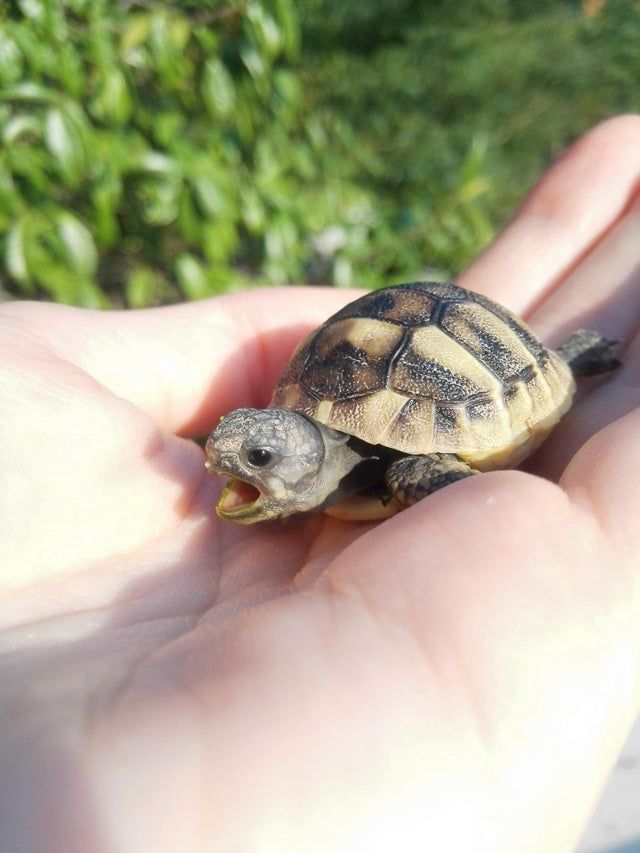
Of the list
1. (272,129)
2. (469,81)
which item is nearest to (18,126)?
(272,129)

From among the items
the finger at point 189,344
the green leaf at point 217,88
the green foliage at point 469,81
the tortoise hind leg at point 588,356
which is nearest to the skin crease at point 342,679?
the finger at point 189,344

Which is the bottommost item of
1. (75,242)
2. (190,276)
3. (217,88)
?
(190,276)

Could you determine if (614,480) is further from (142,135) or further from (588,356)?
(142,135)

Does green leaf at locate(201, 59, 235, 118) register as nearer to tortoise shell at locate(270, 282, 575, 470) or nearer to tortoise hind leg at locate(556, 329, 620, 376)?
tortoise shell at locate(270, 282, 575, 470)

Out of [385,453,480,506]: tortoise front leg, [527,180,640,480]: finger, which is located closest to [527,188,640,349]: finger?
[527,180,640,480]: finger

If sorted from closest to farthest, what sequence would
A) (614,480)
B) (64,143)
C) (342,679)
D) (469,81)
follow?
(342,679), (614,480), (64,143), (469,81)

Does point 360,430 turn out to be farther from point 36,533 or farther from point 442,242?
point 442,242

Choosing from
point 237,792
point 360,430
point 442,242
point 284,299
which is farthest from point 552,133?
point 237,792
